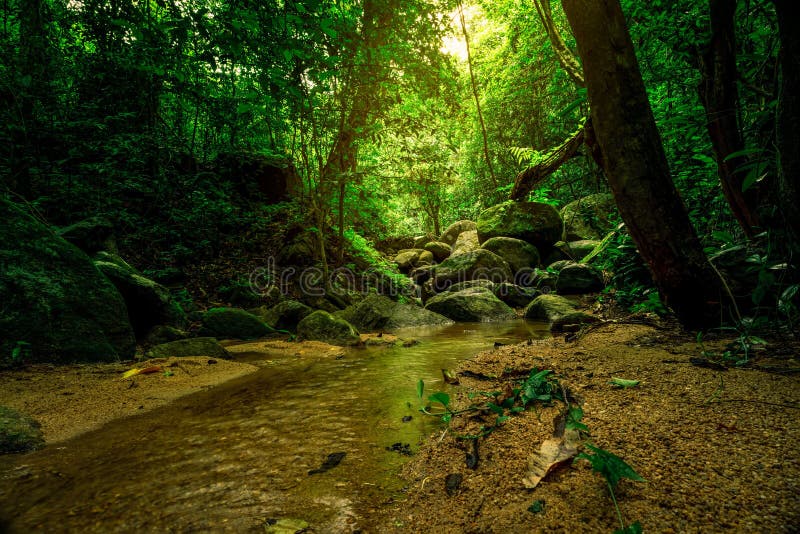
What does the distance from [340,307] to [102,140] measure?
6.81m

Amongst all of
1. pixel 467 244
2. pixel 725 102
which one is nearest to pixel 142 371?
pixel 725 102

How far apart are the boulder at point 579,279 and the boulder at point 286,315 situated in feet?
19.9

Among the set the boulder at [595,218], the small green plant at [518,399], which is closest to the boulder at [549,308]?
the boulder at [595,218]

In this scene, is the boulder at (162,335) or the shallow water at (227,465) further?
the boulder at (162,335)

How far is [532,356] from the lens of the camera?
118 inches

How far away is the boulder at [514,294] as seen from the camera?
8.66 meters

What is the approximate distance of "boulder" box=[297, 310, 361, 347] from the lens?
5.24 meters

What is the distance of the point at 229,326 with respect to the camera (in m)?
5.73

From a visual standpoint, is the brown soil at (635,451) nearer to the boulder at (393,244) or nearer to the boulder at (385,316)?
the boulder at (385,316)

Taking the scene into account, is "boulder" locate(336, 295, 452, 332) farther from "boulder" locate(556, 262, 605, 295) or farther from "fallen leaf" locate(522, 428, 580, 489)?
"fallen leaf" locate(522, 428, 580, 489)

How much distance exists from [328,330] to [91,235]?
4778 mm

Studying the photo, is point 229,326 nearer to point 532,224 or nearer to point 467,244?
point 532,224

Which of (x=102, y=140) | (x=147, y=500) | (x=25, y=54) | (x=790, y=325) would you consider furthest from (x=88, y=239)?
(x=790, y=325)

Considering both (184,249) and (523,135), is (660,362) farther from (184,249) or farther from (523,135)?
(523,135)
